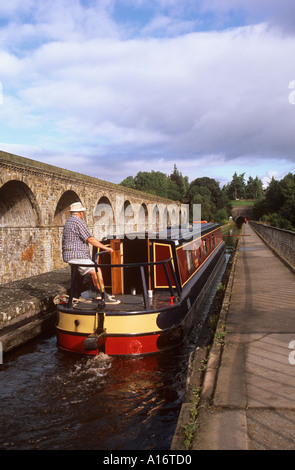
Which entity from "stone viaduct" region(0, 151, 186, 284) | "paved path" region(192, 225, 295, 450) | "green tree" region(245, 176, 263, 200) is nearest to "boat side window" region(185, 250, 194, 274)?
"paved path" region(192, 225, 295, 450)

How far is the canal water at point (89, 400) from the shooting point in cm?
Result: 295

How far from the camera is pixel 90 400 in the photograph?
362 centimetres

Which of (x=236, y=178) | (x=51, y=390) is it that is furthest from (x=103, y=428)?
(x=236, y=178)

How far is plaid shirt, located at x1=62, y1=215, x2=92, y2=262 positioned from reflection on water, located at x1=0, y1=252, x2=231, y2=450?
4.13 feet

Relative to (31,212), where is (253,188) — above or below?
above

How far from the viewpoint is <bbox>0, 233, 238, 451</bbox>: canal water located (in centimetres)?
295

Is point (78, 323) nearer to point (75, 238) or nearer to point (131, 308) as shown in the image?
point (131, 308)

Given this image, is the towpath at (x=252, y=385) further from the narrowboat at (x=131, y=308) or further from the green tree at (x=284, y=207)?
the green tree at (x=284, y=207)

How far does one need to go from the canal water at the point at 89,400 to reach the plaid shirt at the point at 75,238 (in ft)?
4.14

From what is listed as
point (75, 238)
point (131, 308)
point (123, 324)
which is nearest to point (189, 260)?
point (131, 308)

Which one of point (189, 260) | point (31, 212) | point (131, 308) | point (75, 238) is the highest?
point (31, 212)

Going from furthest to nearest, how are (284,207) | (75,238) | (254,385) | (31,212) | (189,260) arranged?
(284,207) < (31,212) < (189,260) < (75,238) < (254,385)

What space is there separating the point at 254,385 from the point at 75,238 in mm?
2906

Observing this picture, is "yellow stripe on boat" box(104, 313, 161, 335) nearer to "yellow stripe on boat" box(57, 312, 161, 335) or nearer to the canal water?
"yellow stripe on boat" box(57, 312, 161, 335)
